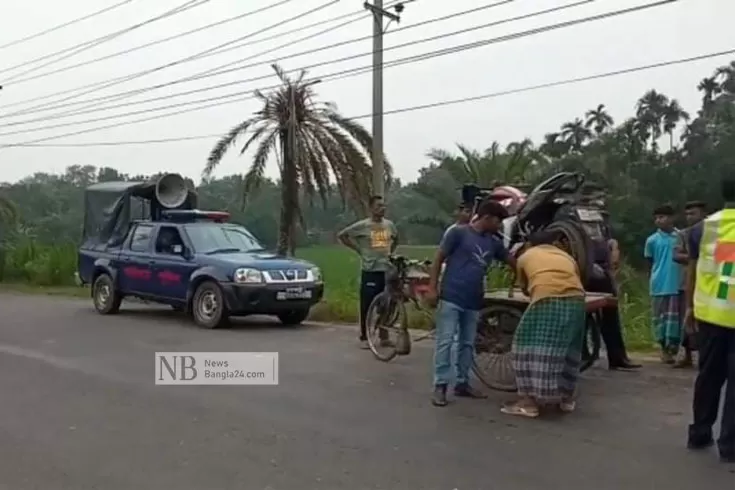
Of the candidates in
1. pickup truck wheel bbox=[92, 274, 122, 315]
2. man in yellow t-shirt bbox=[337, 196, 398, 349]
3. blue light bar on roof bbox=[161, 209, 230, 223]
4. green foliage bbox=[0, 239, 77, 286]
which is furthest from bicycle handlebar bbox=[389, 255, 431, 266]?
green foliage bbox=[0, 239, 77, 286]

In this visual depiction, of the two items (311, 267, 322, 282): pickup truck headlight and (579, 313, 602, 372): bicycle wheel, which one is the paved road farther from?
(311, 267, 322, 282): pickup truck headlight

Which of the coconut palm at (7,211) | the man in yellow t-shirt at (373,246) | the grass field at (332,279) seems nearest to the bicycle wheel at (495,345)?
the grass field at (332,279)

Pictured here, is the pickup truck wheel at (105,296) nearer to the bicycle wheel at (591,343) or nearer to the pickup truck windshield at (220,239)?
the pickup truck windshield at (220,239)

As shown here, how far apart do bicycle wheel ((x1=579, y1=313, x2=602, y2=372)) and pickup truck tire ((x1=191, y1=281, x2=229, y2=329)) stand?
6.28 metres

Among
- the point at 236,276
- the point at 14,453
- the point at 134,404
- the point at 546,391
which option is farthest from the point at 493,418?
the point at 236,276

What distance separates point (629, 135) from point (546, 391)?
39.7 metres

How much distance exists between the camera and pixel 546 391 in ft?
24.6

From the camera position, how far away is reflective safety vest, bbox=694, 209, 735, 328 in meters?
6.18

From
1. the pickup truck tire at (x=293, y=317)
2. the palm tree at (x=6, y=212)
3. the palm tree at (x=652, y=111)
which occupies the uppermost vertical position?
the palm tree at (x=652, y=111)

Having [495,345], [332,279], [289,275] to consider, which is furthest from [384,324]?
[332,279]

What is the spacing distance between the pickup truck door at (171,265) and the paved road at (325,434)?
4066 mm

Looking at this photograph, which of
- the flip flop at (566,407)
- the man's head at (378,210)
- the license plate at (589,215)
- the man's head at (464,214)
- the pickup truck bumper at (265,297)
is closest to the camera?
the flip flop at (566,407)

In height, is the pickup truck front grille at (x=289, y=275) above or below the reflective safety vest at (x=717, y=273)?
below

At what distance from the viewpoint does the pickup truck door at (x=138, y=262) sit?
1591 cm
